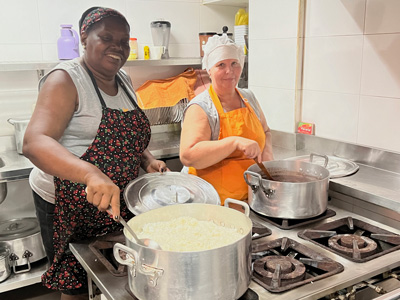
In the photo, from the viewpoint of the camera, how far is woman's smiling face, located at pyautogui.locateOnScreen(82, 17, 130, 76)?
4.49ft

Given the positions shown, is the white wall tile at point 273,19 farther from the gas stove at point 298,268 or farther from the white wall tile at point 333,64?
the gas stove at point 298,268

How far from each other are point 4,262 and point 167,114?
1442 millimetres

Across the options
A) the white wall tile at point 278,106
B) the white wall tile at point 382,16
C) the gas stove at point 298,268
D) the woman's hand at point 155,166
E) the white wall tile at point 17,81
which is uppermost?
the white wall tile at point 382,16

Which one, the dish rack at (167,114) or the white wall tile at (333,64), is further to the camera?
the dish rack at (167,114)

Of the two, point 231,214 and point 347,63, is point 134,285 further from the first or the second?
point 347,63

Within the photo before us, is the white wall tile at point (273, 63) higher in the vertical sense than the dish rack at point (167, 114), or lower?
higher

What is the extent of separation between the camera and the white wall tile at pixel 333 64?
192 cm

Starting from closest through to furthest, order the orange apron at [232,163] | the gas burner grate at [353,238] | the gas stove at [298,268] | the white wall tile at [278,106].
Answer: the gas stove at [298,268], the gas burner grate at [353,238], the orange apron at [232,163], the white wall tile at [278,106]

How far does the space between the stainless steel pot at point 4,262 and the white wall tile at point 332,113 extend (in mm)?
1737

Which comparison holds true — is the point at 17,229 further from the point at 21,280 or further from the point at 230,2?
the point at 230,2

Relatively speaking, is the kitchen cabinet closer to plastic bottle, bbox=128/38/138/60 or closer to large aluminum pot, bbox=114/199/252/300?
plastic bottle, bbox=128/38/138/60

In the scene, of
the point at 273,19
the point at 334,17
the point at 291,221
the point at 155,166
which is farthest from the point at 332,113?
the point at 155,166

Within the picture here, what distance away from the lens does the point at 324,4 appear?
2033 mm

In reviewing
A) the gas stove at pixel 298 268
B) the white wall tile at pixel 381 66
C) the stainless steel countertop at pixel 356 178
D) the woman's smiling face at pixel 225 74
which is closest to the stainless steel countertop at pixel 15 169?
the stainless steel countertop at pixel 356 178
